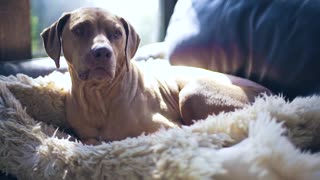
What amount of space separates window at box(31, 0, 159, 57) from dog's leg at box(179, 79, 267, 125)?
29.1 inches

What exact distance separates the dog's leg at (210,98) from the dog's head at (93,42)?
0.28m

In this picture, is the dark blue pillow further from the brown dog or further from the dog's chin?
the dog's chin

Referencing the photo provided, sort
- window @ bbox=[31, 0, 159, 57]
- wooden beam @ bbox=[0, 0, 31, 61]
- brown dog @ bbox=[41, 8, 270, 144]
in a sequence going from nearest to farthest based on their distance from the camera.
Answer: brown dog @ bbox=[41, 8, 270, 144], wooden beam @ bbox=[0, 0, 31, 61], window @ bbox=[31, 0, 159, 57]

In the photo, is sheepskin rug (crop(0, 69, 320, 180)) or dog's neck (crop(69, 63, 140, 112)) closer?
sheepskin rug (crop(0, 69, 320, 180))

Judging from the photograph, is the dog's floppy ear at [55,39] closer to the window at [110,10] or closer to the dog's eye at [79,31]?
the dog's eye at [79,31]

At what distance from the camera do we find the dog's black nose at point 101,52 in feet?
5.52

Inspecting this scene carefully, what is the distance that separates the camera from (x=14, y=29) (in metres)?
2.20

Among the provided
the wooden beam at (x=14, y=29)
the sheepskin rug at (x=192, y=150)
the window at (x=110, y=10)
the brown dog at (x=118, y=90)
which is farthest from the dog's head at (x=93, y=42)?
the window at (x=110, y=10)

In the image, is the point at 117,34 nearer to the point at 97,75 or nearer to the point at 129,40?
the point at 129,40

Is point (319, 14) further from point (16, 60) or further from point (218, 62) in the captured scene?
point (16, 60)

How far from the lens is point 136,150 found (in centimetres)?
134

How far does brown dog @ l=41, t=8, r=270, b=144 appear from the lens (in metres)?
1.78

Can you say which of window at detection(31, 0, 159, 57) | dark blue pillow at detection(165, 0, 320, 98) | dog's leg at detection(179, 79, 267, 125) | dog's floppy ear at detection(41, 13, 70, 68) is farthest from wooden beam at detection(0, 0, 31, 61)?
dog's leg at detection(179, 79, 267, 125)

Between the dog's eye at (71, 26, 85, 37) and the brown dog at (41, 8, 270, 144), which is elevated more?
the dog's eye at (71, 26, 85, 37)
